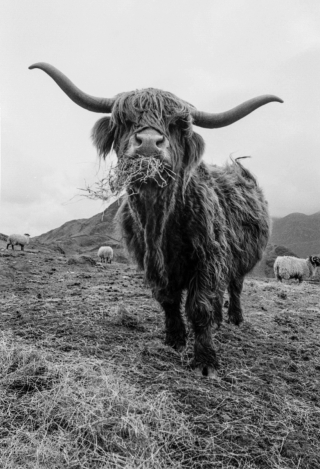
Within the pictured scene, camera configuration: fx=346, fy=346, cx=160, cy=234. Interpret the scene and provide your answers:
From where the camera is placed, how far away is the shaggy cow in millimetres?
2600

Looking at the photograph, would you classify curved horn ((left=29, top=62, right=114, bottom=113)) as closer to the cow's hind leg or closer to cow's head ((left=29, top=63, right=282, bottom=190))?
cow's head ((left=29, top=63, right=282, bottom=190))

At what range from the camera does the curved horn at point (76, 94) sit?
3.04 meters

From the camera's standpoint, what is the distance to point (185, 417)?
6.44 feet

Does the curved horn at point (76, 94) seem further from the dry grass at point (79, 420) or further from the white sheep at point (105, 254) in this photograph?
the white sheep at point (105, 254)

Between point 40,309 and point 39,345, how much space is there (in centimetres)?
139

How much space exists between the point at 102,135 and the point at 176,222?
3.38ft

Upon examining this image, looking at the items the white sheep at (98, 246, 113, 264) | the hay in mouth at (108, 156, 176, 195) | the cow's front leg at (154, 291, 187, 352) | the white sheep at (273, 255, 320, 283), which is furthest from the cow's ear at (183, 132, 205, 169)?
the white sheep at (98, 246, 113, 264)

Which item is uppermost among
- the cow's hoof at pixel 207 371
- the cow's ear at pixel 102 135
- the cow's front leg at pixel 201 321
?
the cow's ear at pixel 102 135

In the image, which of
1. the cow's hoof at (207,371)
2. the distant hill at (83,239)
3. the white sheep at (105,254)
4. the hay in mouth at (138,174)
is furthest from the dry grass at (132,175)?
the white sheep at (105,254)

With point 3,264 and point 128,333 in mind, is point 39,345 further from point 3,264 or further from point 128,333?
point 3,264

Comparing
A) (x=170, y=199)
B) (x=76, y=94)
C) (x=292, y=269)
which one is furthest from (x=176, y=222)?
(x=292, y=269)

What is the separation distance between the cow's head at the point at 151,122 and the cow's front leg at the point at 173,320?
126 centimetres

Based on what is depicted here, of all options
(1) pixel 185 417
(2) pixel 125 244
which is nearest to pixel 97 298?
(2) pixel 125 244

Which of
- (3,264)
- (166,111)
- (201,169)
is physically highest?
(166,111)
